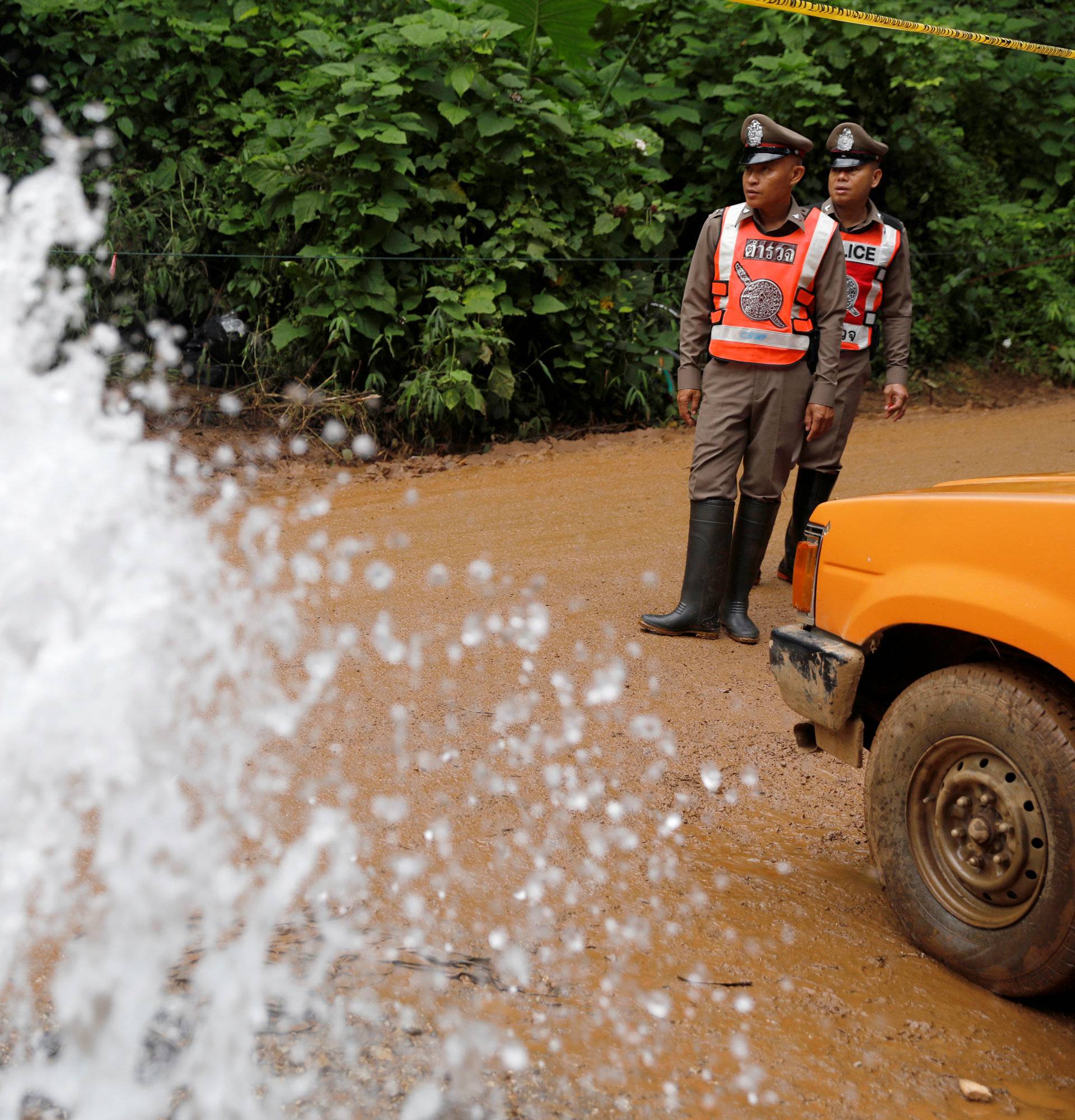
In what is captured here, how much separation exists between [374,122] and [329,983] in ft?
21.5

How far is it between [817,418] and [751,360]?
1.25 feet

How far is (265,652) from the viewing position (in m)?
4.43

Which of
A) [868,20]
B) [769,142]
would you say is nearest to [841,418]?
[769,142]

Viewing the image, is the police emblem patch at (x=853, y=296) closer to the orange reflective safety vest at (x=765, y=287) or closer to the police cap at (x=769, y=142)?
the orange reflective safety vest at (x=765, y=287)

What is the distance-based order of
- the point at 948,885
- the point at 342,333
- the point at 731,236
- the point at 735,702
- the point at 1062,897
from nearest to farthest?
the point at 1062,897 < the point at 948,885 < the point at 735,702 < the point at 731,236 < the point at 342,333

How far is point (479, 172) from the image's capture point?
318 inches

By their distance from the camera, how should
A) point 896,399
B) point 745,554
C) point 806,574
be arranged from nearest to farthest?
point 806,574
point 745,554
point 896,399

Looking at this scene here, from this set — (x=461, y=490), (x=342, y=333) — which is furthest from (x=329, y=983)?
(x=342, y=333)

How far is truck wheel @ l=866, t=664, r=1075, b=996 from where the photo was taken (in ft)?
7.84

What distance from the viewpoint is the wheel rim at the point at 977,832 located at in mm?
2467

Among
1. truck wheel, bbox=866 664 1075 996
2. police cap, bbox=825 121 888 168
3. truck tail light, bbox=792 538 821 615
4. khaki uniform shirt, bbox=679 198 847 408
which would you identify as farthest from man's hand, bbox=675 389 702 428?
truck wheel, bbox=866 664 1075 996

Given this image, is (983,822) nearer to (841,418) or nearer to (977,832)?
(977,832)

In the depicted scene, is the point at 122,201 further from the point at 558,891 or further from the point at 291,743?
the point at 558,891

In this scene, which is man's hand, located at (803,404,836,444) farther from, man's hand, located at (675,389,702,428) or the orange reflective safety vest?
man's hand, located at (675,389,702,428)
